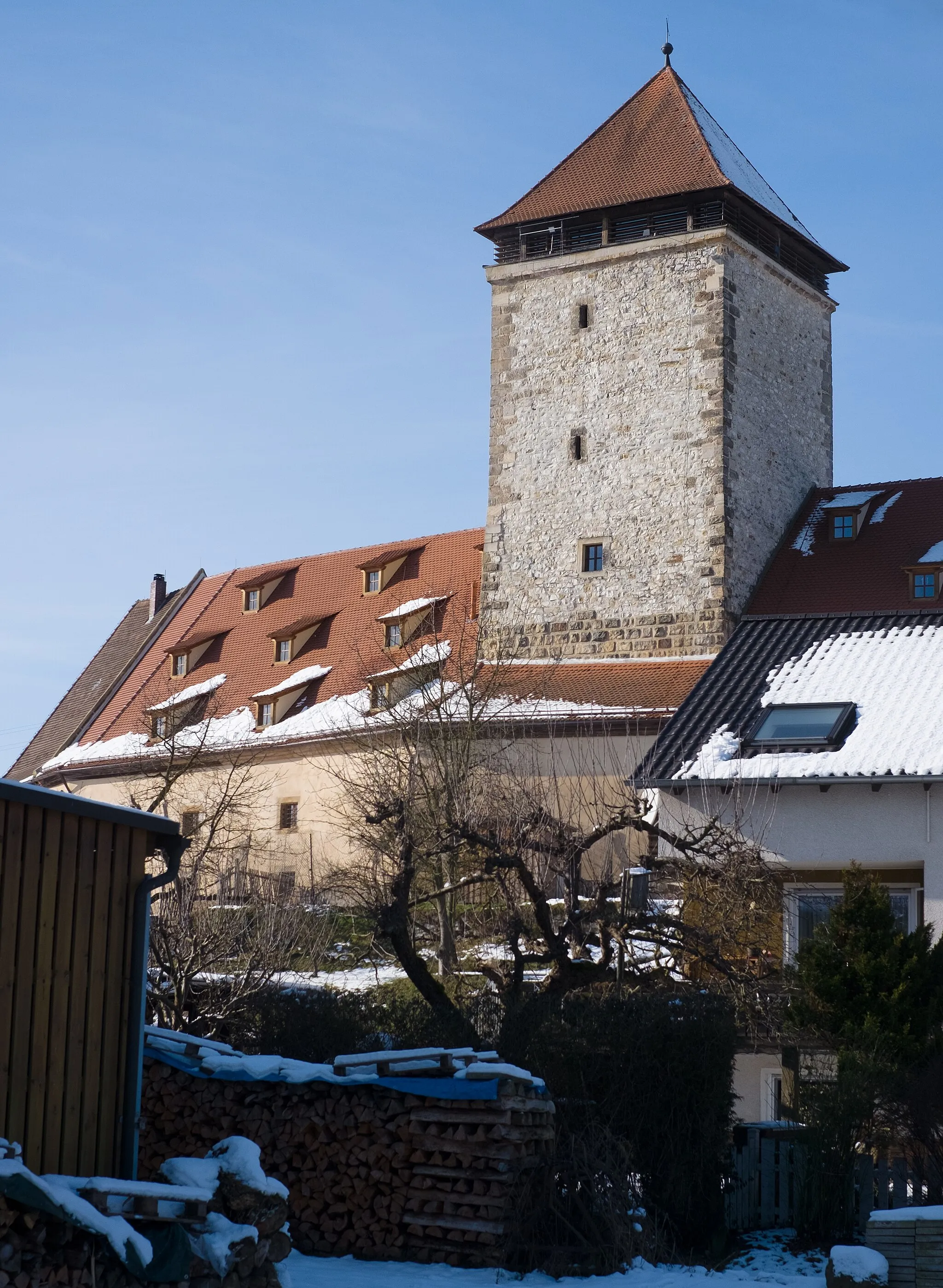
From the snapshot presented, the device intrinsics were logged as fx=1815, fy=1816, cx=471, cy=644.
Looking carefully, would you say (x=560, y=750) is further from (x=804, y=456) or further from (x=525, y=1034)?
(x=525, y=1034)

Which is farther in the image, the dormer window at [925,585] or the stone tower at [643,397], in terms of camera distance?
the stone tower at [643,397]

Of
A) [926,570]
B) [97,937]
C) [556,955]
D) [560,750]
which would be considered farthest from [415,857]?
[926,570]

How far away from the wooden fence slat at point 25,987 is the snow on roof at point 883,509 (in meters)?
26.3

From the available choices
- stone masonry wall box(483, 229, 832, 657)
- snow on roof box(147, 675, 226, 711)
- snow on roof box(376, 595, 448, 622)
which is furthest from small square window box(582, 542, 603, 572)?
snow on roof box(147, 675, 226, 711)

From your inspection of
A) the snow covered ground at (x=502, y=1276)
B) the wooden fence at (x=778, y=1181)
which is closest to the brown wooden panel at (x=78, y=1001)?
the snow covered ground at (x=502, y=1276)

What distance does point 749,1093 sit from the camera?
55.0 ft

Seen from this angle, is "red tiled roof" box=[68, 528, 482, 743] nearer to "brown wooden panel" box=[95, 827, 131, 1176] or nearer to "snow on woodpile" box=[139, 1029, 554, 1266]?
"snow on woodpile" box=[139, 1029, 554, 1266]

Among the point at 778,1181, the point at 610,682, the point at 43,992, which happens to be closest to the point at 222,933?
the point at 778,1181

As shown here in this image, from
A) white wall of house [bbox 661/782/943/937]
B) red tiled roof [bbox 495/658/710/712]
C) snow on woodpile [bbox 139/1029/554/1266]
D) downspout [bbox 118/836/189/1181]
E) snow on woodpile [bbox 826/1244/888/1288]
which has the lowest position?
snow on woodpile [bbox 826/1244/888/1288]

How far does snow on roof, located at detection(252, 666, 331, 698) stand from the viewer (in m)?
36.3

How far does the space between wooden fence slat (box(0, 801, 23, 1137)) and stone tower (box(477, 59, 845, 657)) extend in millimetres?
24184

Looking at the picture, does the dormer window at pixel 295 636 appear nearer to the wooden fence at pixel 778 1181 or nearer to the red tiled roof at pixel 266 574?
the red tiled roof at pixel 266 574

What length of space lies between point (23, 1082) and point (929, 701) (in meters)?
12.9

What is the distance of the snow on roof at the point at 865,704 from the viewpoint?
18281mm
